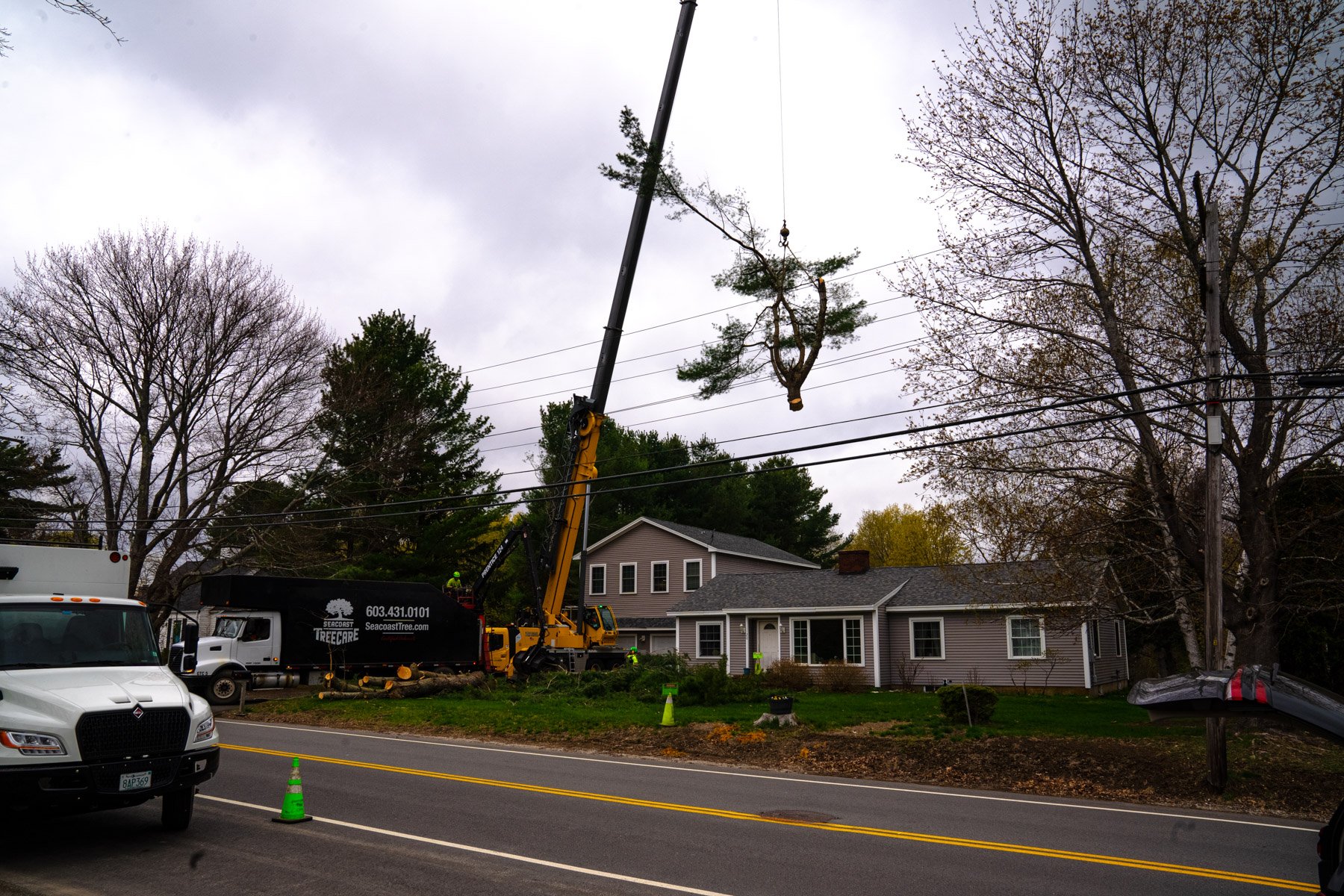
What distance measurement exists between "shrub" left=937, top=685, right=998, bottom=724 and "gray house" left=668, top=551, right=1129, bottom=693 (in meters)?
7.88

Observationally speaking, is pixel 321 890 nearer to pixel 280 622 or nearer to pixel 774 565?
pixel 280 622

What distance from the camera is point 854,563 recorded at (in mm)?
36594

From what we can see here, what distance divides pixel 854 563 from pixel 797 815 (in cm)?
2642

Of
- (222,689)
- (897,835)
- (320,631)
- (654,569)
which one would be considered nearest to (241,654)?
(222,689)

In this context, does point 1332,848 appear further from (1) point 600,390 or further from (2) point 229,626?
(2) point 229,626

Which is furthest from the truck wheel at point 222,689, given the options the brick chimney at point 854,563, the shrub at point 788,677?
the brick chimney at point 854,563

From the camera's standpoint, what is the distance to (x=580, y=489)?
30.2m

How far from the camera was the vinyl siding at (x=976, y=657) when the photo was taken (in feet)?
98.9

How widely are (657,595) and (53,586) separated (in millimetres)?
32668

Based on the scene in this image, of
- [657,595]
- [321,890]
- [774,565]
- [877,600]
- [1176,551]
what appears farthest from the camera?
[774,565]

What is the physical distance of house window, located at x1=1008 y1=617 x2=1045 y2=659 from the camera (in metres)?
30.3

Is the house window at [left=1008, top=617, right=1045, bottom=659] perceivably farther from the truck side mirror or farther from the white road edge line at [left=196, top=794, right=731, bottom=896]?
the truck side mirror

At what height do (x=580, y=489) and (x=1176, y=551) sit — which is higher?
(x=580, y=489)

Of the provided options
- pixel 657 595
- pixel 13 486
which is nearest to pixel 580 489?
pixel 657 595
